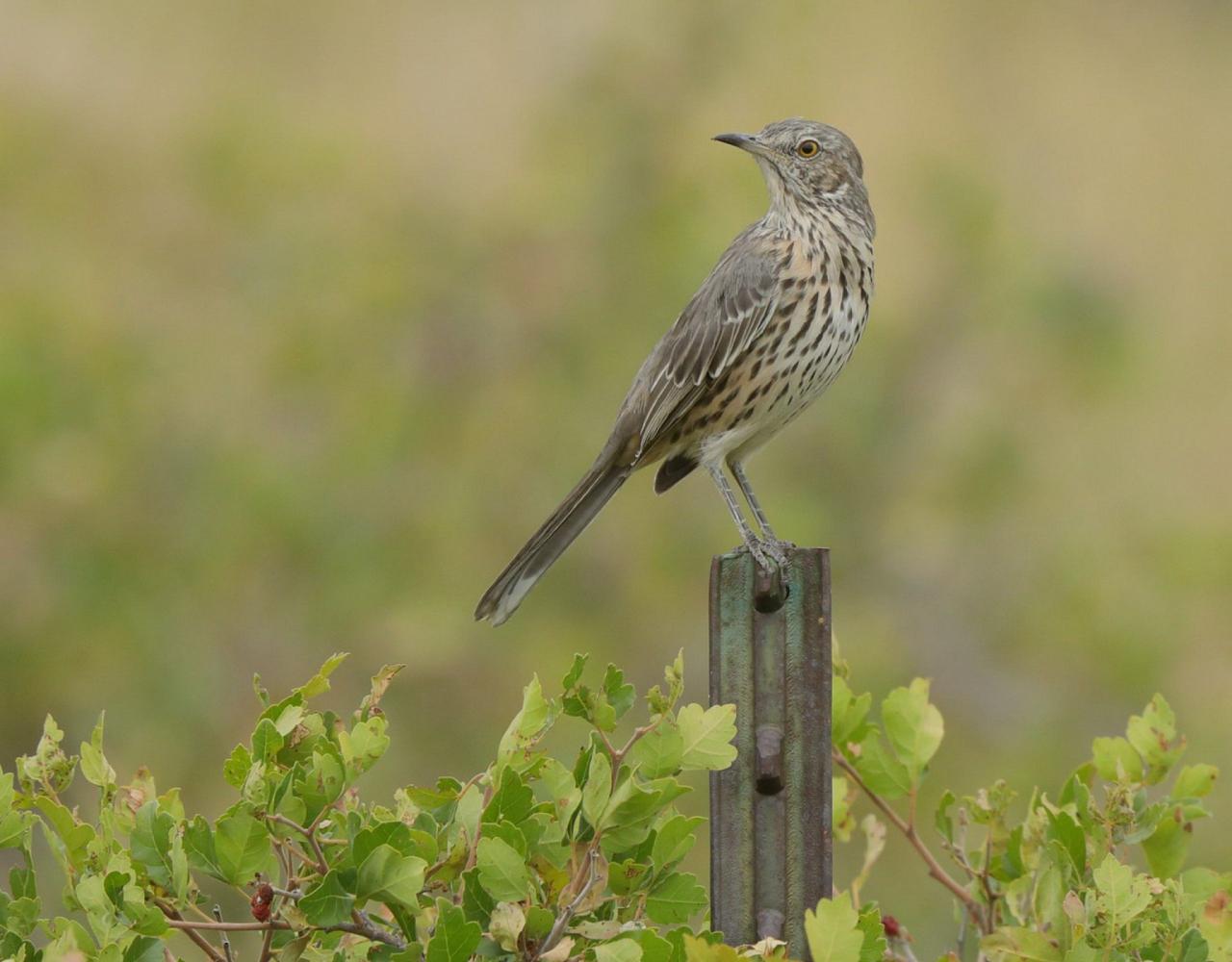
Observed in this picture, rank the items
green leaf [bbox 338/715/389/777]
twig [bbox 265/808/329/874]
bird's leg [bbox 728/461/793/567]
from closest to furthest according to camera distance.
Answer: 1. twig [bbox 265/808/329/874]
2. green leaf [bbox 338/715/389/777]
3. bird's leg [bbox 728/461/793/567]

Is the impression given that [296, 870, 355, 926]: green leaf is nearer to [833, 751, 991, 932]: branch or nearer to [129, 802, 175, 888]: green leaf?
[129, 802, 175, 888]: green leaf

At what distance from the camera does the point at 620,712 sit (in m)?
1.94

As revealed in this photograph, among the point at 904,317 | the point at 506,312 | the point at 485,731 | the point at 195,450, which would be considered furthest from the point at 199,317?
the point at 904,317

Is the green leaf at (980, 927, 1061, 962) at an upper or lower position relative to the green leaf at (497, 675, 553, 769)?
lower

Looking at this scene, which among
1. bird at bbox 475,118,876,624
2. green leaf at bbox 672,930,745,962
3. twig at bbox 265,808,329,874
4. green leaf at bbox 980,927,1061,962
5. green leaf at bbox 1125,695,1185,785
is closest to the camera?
green leaf at bbox 672,930,745,962

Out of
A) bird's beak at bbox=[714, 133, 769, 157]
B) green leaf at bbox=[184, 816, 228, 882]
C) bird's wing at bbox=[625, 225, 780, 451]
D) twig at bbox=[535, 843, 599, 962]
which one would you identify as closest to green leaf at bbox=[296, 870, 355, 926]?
green leaf at bbox=[184, 816, 228, 882]

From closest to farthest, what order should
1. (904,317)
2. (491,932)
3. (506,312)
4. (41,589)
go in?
(491,932) < (41,589) < (506,312) < (904,317)

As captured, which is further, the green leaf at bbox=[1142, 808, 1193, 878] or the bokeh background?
the bokeh background

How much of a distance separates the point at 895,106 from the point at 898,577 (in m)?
5.78

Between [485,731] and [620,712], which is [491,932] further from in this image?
[485,731]

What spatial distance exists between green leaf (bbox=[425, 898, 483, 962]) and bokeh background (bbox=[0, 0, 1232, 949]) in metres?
4.95

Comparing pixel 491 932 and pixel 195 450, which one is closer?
pixel 491 932

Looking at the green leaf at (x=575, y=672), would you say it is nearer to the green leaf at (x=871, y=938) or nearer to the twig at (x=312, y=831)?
the twig at (x=312, y=831)

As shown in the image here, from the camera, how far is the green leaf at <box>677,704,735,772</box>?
6.33 feet
